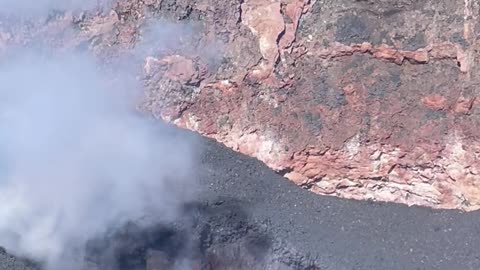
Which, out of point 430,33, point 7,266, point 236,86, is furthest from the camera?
point 236,86

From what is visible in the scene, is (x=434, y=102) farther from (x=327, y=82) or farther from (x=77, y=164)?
(x=77, y=164)

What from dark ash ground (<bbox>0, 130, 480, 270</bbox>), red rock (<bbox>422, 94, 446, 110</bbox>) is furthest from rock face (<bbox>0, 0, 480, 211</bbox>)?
dark ash ground (<bbox>0, 130, 480, 270</bbox>)

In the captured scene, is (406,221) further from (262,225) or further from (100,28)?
(100,28)

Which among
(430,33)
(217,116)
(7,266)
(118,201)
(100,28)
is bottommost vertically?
(7,266)

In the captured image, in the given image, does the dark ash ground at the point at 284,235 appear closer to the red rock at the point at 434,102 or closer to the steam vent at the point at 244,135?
the steam vent at the point at 244,135

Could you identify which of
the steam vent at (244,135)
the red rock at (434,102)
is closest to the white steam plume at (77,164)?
the steam vent at (244,135)

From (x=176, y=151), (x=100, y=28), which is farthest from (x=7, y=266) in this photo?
(x=100, y=28)

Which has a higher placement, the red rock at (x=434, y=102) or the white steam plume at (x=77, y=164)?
the red rock at (x=434, y=102)

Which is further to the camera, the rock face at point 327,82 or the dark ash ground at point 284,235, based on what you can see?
the rock face at point 327,82
